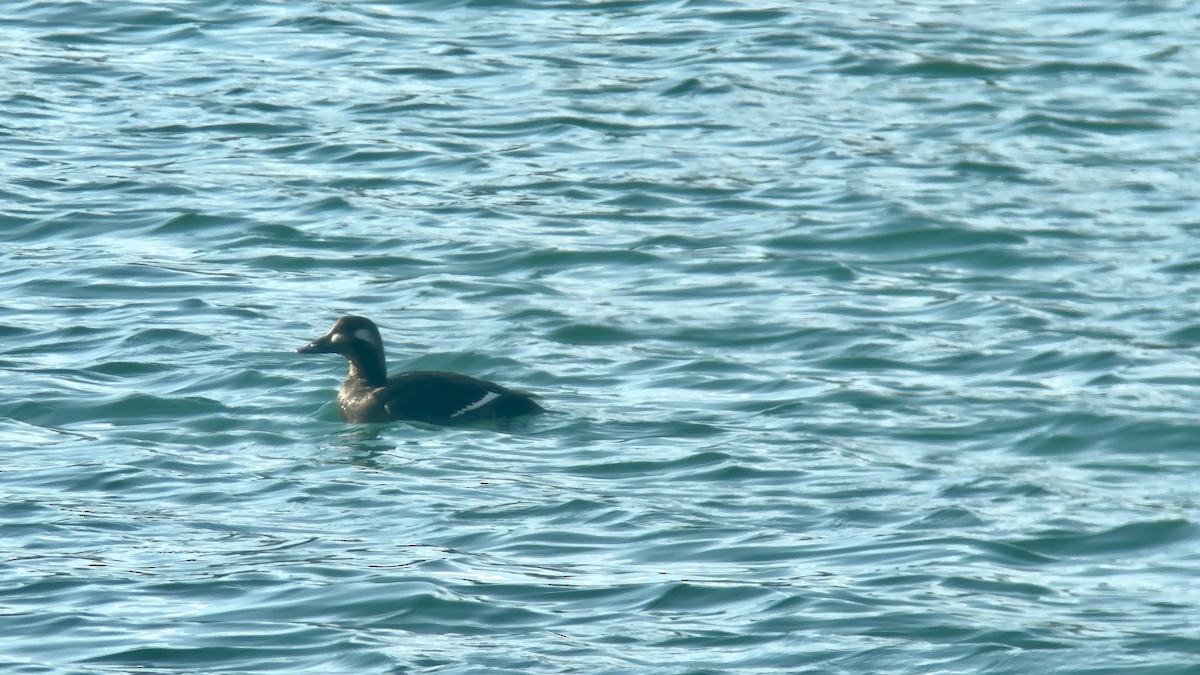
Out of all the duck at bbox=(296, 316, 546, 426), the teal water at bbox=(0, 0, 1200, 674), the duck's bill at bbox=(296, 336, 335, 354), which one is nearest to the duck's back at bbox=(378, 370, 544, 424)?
the duck at bbox=(296, 316, 546, 426)

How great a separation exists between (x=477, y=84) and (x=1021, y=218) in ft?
18.9

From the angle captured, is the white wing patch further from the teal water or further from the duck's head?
the duck's head

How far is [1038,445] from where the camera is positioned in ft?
37.3

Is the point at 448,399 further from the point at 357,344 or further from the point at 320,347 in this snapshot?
the point at 320,347

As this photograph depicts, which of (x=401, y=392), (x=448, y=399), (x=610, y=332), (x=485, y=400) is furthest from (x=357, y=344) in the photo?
(x=610, y=332)

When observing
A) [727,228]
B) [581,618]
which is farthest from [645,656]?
[727,228]

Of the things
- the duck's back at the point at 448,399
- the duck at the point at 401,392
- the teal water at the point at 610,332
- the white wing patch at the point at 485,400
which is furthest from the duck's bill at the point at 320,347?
the white wing patch at the point at 485,400

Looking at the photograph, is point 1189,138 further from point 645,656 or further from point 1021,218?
point 645,656

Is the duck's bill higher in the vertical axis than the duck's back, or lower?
higher

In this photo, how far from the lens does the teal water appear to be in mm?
8875

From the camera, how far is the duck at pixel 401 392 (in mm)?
11867

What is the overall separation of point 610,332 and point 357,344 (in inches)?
76.2

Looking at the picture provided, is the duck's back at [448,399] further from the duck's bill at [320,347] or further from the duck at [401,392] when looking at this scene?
the duck's bill at [320,347]

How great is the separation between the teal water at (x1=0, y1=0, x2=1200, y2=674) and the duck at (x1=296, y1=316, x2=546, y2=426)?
0.12 meters
